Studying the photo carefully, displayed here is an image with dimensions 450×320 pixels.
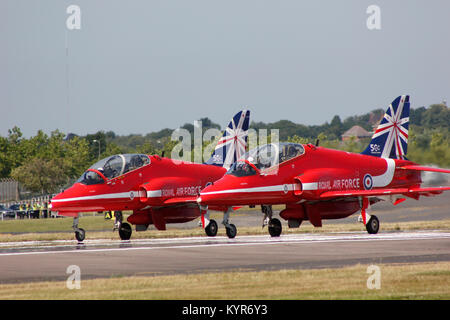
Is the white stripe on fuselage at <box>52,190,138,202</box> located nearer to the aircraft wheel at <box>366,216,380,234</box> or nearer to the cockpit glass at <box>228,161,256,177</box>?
the cockpit glass at <box>228,161,256,177</box>

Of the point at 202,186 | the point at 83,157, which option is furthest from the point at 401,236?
the point at 83,157

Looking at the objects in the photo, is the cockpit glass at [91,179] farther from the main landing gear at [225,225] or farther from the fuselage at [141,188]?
the main landing gear at [225,225]

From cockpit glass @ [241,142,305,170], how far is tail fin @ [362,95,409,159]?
5.25 m

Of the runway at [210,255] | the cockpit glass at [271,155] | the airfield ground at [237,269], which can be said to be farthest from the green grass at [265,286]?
the cockpit glass at [271,155]

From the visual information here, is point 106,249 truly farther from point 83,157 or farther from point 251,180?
point 83,157

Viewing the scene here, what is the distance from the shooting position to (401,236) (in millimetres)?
25828

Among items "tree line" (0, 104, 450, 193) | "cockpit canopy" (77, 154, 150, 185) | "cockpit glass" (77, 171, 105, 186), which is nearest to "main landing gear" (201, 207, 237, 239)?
"cockpit canopy" (77, 154, 150, 185)

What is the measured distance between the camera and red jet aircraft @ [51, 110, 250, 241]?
27.1 metres

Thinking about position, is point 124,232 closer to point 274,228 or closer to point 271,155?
point 274,228

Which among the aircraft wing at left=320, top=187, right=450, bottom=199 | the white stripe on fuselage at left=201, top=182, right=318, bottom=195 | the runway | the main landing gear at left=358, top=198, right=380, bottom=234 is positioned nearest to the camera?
the runway

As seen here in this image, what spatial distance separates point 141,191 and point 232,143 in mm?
5744

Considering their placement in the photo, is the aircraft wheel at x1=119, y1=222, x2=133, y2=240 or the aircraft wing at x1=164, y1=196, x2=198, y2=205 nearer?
the aircraft wing at x1=164, y1=196, x2=198, y2=205

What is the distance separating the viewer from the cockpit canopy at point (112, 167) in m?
27.6

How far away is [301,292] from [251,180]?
41.9ft
